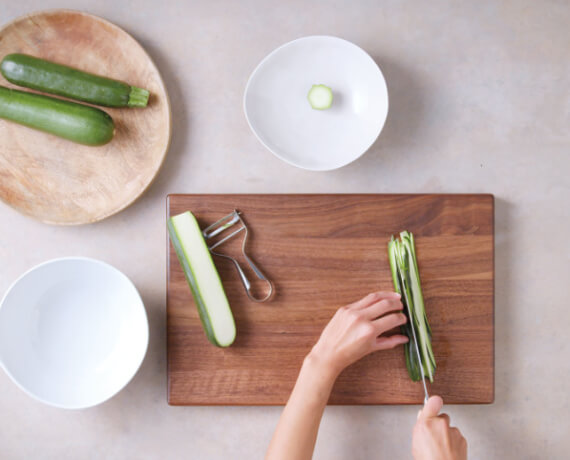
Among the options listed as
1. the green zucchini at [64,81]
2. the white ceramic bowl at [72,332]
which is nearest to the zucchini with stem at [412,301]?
the white ceramic bowl at [72,332]

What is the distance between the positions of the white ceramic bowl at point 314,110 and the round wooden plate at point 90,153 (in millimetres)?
217

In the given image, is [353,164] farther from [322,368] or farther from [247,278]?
[322,368]

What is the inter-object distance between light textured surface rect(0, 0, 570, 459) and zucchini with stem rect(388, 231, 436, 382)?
0.15 m

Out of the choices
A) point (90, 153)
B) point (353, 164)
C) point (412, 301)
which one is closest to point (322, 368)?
point (412, 301)

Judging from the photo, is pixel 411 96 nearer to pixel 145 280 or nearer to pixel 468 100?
pixel 468 100

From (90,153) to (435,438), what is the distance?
3.03 ft

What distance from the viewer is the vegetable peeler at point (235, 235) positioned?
42.3 inches

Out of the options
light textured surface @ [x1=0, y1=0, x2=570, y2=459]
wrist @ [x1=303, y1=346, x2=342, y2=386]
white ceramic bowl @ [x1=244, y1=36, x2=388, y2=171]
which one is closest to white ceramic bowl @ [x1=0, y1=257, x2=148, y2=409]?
light textured surface @ [x1=0, y1=0, x2=570, y2=459]

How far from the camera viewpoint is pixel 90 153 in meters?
1.10

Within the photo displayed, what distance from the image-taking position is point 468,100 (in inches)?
45.4

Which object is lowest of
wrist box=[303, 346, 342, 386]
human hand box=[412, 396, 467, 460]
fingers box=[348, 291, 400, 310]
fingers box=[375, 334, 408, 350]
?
human hand box=[412, 396, 467, 460]

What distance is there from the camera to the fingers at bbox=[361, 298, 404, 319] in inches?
40.4

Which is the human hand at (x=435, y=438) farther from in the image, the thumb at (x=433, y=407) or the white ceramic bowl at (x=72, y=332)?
the white ceramic bowl at (x=72, y=332)

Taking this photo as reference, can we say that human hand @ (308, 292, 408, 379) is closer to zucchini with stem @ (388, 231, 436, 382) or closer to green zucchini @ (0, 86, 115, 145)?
zucchini with stem @ (388, 231, 436, 382)
